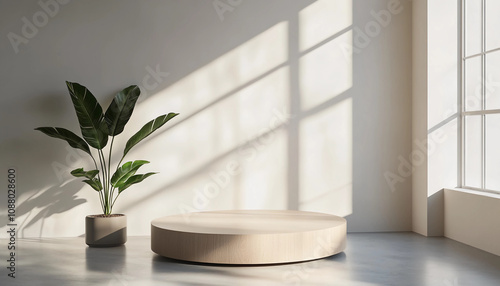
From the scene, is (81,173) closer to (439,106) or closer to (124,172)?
(124,172)

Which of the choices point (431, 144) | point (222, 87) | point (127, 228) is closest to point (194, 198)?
point (127, 228)

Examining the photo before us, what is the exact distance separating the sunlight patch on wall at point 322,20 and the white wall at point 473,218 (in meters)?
2.22

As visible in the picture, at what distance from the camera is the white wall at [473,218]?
550 cm

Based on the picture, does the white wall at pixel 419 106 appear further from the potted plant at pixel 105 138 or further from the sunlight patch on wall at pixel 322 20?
the potted plant at pixel 105 138

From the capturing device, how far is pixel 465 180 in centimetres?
648

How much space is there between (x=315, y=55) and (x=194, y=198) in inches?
84.6

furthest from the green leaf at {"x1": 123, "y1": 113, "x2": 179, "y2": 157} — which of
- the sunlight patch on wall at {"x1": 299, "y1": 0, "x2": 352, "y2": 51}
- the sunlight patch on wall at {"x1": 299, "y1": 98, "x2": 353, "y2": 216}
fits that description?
the sunlight patch on wall at {"x1": 299, "y1": 0, "x2": 352, "y2": 51}

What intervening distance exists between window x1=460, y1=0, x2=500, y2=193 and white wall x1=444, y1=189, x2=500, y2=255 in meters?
0.21

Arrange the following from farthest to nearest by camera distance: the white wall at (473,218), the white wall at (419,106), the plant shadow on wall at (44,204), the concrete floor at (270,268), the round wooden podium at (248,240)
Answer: the white wall at (419,106), the plant shadow on wall at (44,204), the white wall at (473,218), the round wooden podium at (248,240), the concrete floor at (270,268)

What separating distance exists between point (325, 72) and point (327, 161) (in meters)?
1.03

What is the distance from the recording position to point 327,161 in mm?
6852

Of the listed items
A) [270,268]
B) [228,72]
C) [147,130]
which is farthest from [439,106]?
[147,130]

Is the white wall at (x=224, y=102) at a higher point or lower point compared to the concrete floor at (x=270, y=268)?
higher

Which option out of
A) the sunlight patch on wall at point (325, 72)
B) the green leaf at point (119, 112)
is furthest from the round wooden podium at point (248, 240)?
the sunlight patch on wall at point (325, 72)
